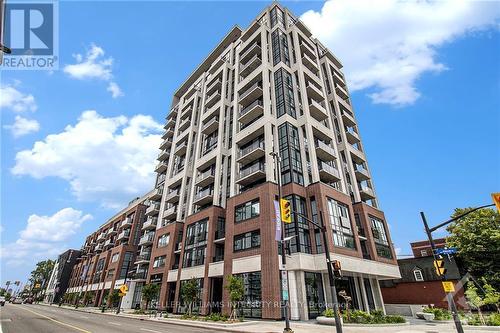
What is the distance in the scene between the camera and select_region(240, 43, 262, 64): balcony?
44153mm

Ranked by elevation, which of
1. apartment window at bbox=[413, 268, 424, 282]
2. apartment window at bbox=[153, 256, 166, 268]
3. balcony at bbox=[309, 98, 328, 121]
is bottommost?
apartment window at bbox=[413, 268, 424, 282]

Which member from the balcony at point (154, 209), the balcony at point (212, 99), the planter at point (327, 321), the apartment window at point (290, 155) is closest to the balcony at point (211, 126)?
the balcony at point (212, 99)

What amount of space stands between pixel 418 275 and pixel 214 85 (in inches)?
1840

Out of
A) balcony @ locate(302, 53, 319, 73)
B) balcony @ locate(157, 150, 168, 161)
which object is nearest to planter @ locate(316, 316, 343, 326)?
balcony @ locate(302, 53, 319, 73)

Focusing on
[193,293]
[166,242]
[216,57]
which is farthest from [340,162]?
[216,57]

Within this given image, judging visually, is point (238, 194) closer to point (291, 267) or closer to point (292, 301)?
point (291, 267)

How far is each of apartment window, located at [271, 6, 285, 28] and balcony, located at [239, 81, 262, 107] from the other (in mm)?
14457

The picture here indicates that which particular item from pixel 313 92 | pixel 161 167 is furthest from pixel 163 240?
pixel 313 92

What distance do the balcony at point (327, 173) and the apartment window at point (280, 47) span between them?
18.0 meters

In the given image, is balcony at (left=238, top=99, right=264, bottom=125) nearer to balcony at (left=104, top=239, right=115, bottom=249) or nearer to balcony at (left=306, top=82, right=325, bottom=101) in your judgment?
balcony at (left=306, top=82, right=325, bottom=101)

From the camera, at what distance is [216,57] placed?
5750 cm

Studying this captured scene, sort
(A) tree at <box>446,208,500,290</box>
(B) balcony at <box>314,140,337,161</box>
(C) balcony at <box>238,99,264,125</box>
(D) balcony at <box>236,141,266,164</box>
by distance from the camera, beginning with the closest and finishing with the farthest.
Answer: (A) tree at <box>446,208,500,290</box> → (D) balcony at <box>236,141,266,164</box> → (B) balcony at <box>314,140,337,161</box> → (C) balcony at <box>238,99,264,125</box>

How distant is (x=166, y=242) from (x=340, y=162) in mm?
30906

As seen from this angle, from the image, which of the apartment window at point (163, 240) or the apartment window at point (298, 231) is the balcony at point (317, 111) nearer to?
the apartment window at point (298, 231)
